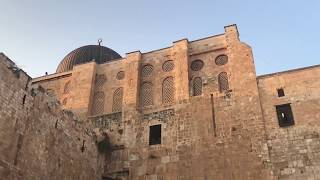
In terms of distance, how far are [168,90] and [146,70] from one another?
1803 millimetres

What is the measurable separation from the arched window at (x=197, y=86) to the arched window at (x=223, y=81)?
2.98ft

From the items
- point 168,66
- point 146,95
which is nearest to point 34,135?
point 146,95

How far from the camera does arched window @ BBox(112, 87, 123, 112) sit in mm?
19297

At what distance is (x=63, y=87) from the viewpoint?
20.9m

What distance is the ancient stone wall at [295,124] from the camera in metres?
14.7

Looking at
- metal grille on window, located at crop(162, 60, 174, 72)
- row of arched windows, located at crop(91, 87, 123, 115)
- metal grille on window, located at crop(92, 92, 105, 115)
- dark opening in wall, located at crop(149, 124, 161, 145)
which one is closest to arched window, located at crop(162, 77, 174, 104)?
metal grille on window, located at crop(162, 60, 174, 72)

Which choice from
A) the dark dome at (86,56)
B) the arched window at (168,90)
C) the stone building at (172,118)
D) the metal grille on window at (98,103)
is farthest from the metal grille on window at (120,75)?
the dark dome at (86,56)

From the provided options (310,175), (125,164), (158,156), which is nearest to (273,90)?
(310,175)

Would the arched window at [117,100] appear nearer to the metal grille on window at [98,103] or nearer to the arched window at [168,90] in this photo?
the metal grille on window at [98,103]

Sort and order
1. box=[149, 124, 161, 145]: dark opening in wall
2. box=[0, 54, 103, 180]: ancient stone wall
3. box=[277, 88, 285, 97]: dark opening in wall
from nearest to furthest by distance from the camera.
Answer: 1. box=[0, 54, 103, 180]: ancient stone wall
2. box=[277, 88, 285, 97]: dark opening in wall
3. box=[149, 124, 161, 145]: dark opening in wall

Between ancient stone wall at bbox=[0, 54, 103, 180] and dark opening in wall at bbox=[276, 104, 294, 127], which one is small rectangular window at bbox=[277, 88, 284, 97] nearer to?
dark opening in wall at bbox=[276, 104, 294, 127]

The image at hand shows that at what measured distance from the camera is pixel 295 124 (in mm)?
15508

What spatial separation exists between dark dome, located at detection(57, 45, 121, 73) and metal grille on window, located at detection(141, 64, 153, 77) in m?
3.58

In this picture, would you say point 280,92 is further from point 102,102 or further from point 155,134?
point 102,102
